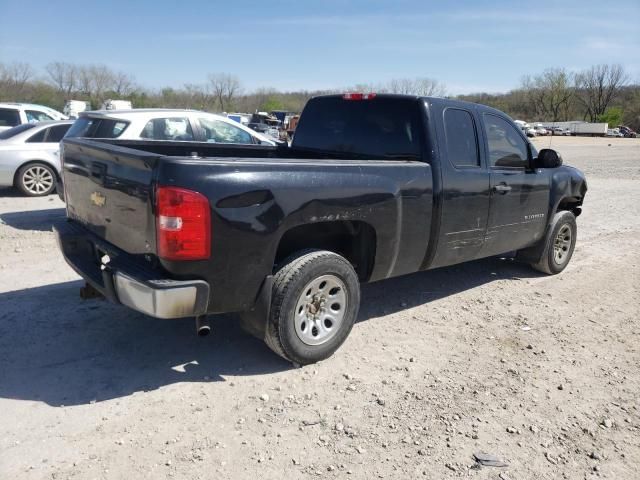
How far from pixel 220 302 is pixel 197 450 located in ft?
2.88

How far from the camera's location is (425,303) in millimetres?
5312

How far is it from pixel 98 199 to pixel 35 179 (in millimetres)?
7686

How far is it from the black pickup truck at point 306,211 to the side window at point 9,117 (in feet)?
37.3

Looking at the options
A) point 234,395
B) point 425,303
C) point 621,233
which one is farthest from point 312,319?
point 621,233

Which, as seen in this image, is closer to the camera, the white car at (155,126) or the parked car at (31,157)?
the white car at (155,126)

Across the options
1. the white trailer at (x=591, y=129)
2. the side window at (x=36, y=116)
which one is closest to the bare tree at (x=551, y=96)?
the white trailer at (x=591, y=129)

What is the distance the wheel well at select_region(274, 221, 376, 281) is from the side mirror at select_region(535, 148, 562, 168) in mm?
2555

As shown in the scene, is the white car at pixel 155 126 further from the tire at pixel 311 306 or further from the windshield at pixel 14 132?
the tire at pixel 311 306

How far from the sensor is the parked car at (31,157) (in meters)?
10.0

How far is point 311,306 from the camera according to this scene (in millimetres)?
3826

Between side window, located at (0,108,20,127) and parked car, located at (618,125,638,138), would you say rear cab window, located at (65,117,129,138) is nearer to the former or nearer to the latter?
side window, located at (0,108,20,127)

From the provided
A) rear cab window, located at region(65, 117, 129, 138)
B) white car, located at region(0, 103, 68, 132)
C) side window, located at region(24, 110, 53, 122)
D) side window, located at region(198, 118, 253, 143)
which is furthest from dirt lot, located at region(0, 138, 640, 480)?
side window, located at region(24, 110, 53, 122)

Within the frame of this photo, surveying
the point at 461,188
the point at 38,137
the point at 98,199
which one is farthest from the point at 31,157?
the point at 461,188

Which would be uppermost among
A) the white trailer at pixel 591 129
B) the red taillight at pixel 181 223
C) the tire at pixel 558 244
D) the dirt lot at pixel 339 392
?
the white trailer at pixel 591 129
